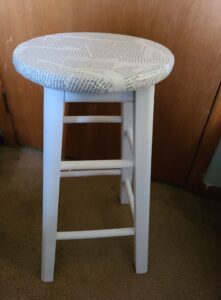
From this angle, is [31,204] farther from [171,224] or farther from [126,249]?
[171,224]

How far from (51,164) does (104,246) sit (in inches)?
17.7

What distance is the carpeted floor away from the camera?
78cm

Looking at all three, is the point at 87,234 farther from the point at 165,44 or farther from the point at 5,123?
the point at 5,123

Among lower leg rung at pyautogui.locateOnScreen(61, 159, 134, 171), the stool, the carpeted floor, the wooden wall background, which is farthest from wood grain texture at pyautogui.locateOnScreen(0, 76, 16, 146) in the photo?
lower leg rung at pyautogui.locateOnScreen(61, 159, 134, 171)

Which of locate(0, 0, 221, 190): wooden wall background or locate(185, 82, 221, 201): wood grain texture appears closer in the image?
locate(0, 0, 221, 190): wooden wall background

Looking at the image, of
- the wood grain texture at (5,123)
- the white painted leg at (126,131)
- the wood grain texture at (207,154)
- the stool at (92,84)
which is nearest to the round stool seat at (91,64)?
the stool at (92,84)

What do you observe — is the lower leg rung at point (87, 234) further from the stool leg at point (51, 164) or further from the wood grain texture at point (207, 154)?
the wood grain texture at point (207, 154)

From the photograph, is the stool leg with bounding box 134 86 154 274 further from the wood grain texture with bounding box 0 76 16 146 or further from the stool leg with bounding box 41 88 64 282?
the wood grain texture with bounding box 0 76 16 146

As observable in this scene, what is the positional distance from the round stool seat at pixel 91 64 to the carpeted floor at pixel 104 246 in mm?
616

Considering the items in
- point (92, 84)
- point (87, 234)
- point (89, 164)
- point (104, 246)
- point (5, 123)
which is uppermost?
point (92, 84)

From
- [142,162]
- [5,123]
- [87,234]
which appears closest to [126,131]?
[142,162]

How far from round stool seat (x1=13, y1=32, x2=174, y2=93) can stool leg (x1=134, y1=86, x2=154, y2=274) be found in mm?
54

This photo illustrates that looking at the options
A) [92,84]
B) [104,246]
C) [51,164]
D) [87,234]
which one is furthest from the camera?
[104,246]

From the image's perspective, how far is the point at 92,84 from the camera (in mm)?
439
